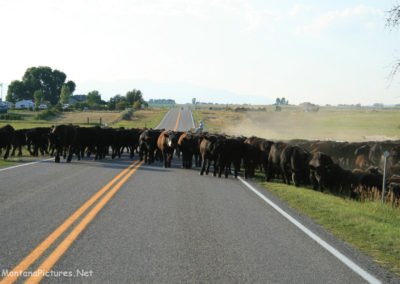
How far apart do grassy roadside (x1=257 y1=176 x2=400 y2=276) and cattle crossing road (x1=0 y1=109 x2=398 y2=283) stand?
12.4 inches

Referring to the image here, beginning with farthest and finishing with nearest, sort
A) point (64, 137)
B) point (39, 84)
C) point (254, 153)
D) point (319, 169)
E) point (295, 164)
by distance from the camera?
point (39, 84) < point (64, 137) < point (254, 153) < point (295, 164) < point (319, 169)

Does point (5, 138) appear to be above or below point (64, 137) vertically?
below

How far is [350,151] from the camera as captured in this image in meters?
18.6

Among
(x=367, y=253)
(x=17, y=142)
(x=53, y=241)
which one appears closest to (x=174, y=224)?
(x=53, y=241)

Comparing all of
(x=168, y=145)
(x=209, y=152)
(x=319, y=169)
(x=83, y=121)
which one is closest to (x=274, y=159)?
(x=319, y=169)

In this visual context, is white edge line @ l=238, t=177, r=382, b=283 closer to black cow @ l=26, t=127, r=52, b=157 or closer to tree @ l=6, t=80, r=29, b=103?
black cow @ l=26, t=127, r=52, b=157

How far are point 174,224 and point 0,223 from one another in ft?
9.84

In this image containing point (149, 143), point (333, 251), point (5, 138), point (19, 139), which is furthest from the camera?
point (19, 139)

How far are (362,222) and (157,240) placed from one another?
14.4 ft

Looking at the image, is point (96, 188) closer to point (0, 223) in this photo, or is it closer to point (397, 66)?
point (0, 223)

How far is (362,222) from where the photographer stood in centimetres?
767

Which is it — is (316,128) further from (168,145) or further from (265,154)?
(168,145)

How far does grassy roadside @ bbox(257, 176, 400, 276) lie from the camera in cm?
586

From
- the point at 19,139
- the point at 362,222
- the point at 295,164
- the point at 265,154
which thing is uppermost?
the point at 265,154
